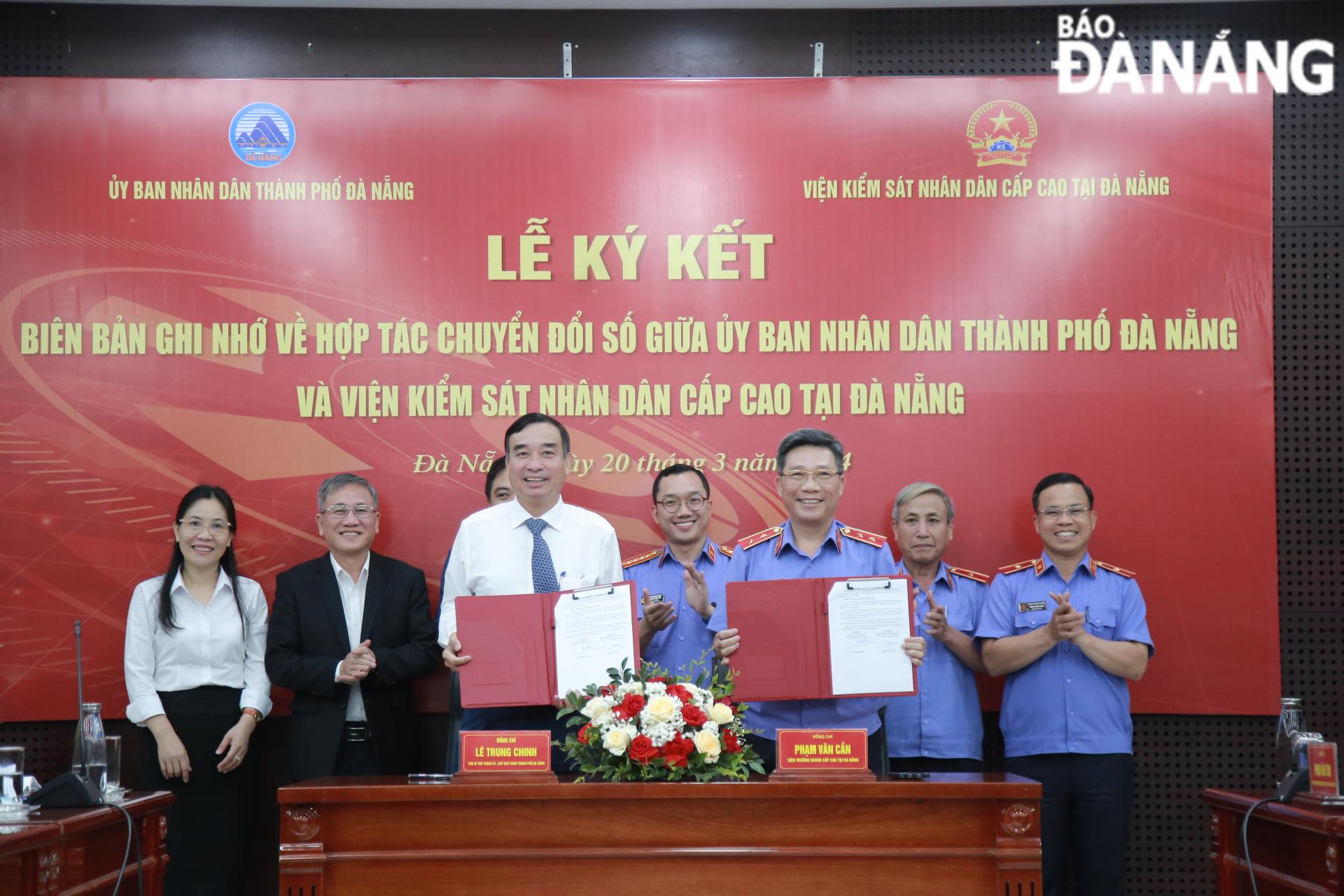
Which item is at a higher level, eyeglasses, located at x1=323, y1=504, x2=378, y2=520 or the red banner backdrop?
the red banner backdrop

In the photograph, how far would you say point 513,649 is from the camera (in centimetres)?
292

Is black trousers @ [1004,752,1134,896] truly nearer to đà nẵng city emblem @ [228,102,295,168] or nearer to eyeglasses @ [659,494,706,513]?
eyeglasses @ [659,494,706,513]

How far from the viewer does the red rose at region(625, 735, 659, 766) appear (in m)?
2.66

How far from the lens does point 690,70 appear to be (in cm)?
444

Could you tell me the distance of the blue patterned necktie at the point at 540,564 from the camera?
3461 millimetres

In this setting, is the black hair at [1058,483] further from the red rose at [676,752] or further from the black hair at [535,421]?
the red rose at [676,752]

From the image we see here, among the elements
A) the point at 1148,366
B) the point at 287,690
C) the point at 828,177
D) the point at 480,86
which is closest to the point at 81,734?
the point at 287,690

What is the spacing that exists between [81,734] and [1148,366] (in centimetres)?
368

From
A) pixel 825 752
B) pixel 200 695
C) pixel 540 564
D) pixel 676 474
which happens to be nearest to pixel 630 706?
pixel 825 752

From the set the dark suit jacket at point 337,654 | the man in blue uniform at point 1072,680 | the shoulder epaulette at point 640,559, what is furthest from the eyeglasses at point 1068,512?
the dark suit jacket at point 337,654

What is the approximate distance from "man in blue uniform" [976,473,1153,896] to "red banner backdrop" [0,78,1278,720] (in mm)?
349

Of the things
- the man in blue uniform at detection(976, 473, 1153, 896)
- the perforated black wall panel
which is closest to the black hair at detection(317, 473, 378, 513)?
the perforated black wall panel

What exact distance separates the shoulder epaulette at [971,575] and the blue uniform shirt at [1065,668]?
11 cm

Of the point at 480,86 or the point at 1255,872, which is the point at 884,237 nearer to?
the point at 480,86
